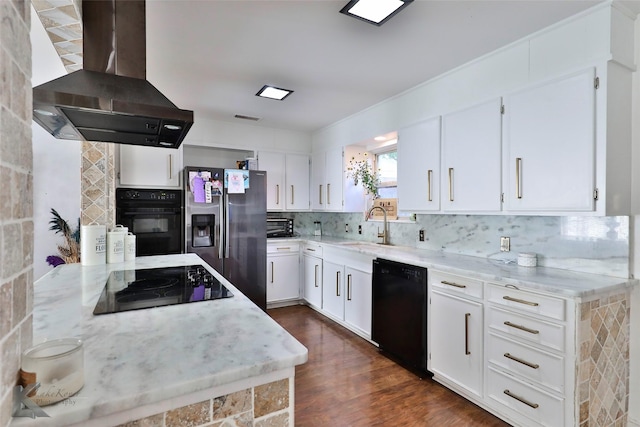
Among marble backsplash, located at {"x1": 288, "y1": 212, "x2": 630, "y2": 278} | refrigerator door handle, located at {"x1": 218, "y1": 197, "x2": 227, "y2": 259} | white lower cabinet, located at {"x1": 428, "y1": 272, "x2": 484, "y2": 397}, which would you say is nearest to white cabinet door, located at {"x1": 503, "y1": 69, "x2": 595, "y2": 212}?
marble backsplash, located at {"x1": 288, "y1": 212, "x2": 630, "y2": 278}

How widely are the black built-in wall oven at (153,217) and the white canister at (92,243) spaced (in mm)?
1447

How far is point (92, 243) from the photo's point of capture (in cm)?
212

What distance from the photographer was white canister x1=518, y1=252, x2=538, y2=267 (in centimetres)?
226

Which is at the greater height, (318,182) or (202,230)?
(318,182)

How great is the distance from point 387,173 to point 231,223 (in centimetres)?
195

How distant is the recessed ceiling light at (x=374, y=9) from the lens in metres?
1.75

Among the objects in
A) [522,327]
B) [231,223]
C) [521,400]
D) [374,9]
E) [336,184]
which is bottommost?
[521,400]

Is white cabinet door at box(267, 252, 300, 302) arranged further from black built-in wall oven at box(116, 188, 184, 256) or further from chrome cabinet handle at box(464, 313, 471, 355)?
chrome cabinet handle at box(464, 313, 471, 355)

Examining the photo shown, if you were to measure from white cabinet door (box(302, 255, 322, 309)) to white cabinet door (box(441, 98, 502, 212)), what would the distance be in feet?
6.09

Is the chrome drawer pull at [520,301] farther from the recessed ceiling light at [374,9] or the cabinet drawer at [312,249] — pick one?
the cabinet drawer at [312,249]

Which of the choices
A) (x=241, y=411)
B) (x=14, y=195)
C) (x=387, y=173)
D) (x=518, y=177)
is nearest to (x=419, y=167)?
(x=518, y=177)

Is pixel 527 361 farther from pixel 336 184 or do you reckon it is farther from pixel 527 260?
pixel 336 184

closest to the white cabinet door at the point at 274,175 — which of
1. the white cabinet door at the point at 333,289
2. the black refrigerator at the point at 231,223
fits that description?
the black refrigerator at the point at 231,223

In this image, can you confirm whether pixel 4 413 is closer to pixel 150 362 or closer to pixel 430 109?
pixel 150 362
